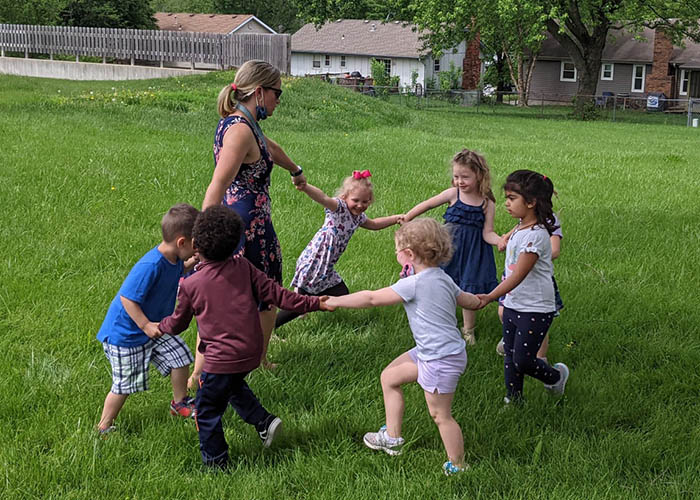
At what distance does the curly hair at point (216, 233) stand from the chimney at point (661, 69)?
55.8 meters

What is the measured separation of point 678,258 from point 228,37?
24833 mm

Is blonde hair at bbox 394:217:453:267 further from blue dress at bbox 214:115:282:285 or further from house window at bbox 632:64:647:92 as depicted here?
house window at bbox 632:64:647:92

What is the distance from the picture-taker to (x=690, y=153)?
19172 millimetres

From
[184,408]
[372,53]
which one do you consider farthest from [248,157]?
[372,53]

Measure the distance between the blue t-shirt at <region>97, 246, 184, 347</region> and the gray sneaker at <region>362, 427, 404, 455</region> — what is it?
1.24 metres

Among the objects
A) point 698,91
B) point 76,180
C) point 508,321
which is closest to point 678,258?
point 508,321

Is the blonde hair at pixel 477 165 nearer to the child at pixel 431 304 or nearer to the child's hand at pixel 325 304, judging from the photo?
the child at pixel 431 304

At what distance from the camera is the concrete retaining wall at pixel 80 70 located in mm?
31578

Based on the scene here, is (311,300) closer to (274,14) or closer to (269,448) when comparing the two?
(269,448)

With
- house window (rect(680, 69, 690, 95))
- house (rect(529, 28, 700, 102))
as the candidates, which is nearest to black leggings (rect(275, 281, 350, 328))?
house (rect(529, 28, 700, 102))

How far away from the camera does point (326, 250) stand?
533 centimetres

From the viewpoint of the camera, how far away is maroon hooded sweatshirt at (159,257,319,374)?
3482 millimetres

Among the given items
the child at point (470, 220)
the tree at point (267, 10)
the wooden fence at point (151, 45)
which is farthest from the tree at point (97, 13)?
the child at point (470, 220)

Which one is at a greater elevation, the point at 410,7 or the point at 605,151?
the point at 410,7
